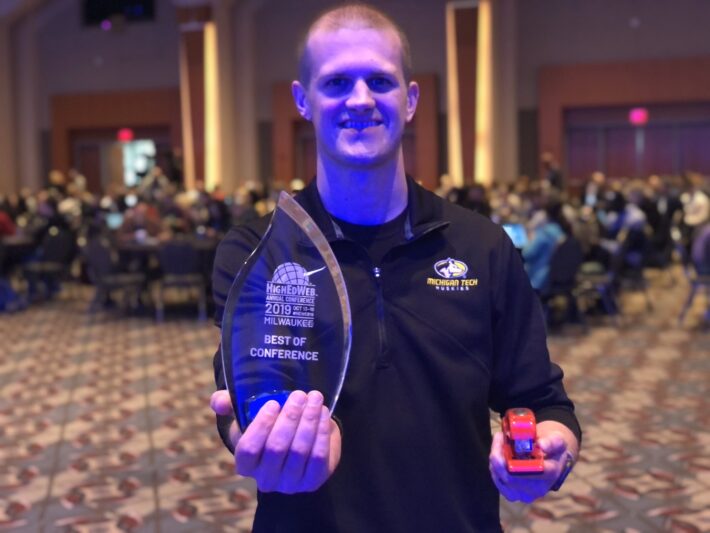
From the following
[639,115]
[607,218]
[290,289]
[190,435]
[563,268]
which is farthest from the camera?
[639,115]

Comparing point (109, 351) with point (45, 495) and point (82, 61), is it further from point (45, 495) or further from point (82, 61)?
point (82, 61)

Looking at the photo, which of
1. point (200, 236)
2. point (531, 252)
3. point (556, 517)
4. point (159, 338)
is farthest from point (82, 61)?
point (556, 517)

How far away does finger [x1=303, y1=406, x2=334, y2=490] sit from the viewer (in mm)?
965

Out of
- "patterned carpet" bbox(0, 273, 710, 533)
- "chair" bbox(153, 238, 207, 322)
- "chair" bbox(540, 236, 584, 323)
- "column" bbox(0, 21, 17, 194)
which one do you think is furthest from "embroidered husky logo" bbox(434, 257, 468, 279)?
"column" bbox(0, 21, 17, 194)

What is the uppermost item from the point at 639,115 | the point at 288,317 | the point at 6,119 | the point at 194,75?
the point at 194,75

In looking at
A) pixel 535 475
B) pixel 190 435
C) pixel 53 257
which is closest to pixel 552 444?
pixel 535 475

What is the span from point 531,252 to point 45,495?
16.1ft

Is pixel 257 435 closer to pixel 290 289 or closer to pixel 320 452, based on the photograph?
pixel 320 452

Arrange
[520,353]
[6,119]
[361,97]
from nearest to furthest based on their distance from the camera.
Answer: [361,97] → [520,353] → [6,119]

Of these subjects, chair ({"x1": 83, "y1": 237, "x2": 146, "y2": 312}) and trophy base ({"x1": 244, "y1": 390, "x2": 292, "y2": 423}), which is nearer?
trophy base ({"x1": 244, "y1": 390, "x2": 292, "y2": 423})

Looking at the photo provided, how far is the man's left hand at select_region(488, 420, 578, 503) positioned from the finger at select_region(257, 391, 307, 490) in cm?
31

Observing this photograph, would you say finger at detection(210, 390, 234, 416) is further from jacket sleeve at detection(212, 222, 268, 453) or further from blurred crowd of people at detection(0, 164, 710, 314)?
blurred crowd of people at detection(0, 164, 710, 314)

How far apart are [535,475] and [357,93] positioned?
560 mm

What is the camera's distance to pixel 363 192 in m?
1.25
